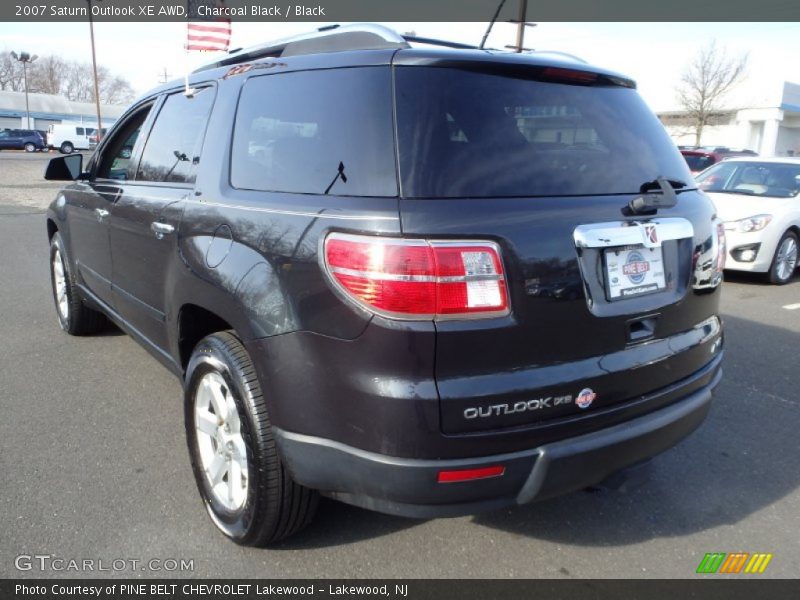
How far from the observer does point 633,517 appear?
9.48 ft

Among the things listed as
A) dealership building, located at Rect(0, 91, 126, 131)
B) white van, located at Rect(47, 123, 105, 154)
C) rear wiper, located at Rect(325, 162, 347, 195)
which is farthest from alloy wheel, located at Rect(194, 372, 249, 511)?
dealership building, located at Rect(0, 91, 126, 131)

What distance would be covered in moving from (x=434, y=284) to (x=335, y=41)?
4.20 ft

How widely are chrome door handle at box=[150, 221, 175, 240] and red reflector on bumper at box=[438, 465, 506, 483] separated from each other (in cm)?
180

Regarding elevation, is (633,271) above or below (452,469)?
above

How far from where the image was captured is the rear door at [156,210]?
3096mm

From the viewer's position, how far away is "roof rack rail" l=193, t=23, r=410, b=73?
2.45 meters

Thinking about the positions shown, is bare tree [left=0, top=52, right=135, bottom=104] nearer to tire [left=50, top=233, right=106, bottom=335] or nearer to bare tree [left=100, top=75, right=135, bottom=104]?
Answer: bare tree [left=100, top=75, right=135, bottom=104]

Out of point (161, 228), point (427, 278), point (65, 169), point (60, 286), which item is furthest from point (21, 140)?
point (427, 278)

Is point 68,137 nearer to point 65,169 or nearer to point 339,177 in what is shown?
point 65,169

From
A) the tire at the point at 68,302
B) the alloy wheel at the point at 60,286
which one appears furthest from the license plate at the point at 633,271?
the alloy wheel at the point at 60,286

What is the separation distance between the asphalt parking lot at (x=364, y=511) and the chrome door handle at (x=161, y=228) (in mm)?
1159

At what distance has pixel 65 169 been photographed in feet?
15.1

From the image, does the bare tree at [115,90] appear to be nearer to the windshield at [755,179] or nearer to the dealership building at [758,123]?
the dealership building at [758,123]
